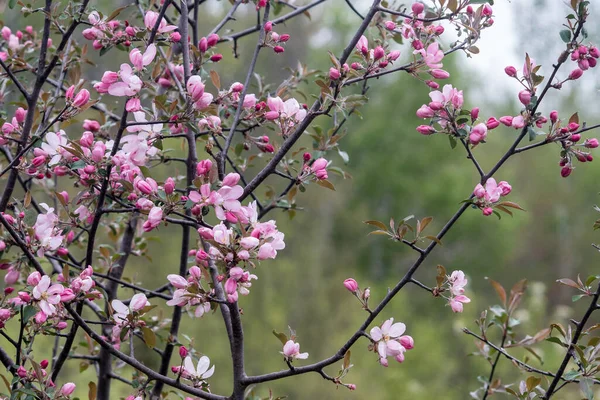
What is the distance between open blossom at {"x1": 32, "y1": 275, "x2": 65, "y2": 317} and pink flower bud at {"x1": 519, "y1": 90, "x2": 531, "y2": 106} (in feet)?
3.15

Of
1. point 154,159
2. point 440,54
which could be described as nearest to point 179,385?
point 154,159

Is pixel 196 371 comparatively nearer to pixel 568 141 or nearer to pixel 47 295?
pixel 47 295

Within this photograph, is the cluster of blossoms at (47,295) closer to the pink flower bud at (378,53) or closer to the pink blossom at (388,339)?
the pink blossom at (388,339)

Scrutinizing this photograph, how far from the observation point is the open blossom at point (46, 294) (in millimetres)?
1177

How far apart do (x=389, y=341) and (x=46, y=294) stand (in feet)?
2.10

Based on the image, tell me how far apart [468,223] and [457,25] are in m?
13.2

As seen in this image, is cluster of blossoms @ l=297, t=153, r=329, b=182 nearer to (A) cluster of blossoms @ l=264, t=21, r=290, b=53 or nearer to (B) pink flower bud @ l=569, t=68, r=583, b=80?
(A) cluster of blossoms @ l=264, t=21, r=290, b=53

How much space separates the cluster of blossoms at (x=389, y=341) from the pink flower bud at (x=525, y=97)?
0.50 m

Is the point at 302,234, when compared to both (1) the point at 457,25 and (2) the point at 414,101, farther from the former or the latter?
(1) the point at 457,25

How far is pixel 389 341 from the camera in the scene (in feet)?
4.00

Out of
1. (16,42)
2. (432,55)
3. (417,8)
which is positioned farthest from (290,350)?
(16,42)

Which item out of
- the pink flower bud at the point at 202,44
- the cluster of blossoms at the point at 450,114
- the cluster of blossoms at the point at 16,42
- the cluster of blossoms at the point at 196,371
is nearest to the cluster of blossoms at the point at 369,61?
the cluster of blossoms at the point at 450,114

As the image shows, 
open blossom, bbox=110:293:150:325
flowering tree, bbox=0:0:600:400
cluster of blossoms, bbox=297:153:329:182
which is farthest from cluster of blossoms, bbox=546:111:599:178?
open blossom, bbox=110:293:150:325

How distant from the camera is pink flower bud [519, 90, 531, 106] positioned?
4.23 feet
